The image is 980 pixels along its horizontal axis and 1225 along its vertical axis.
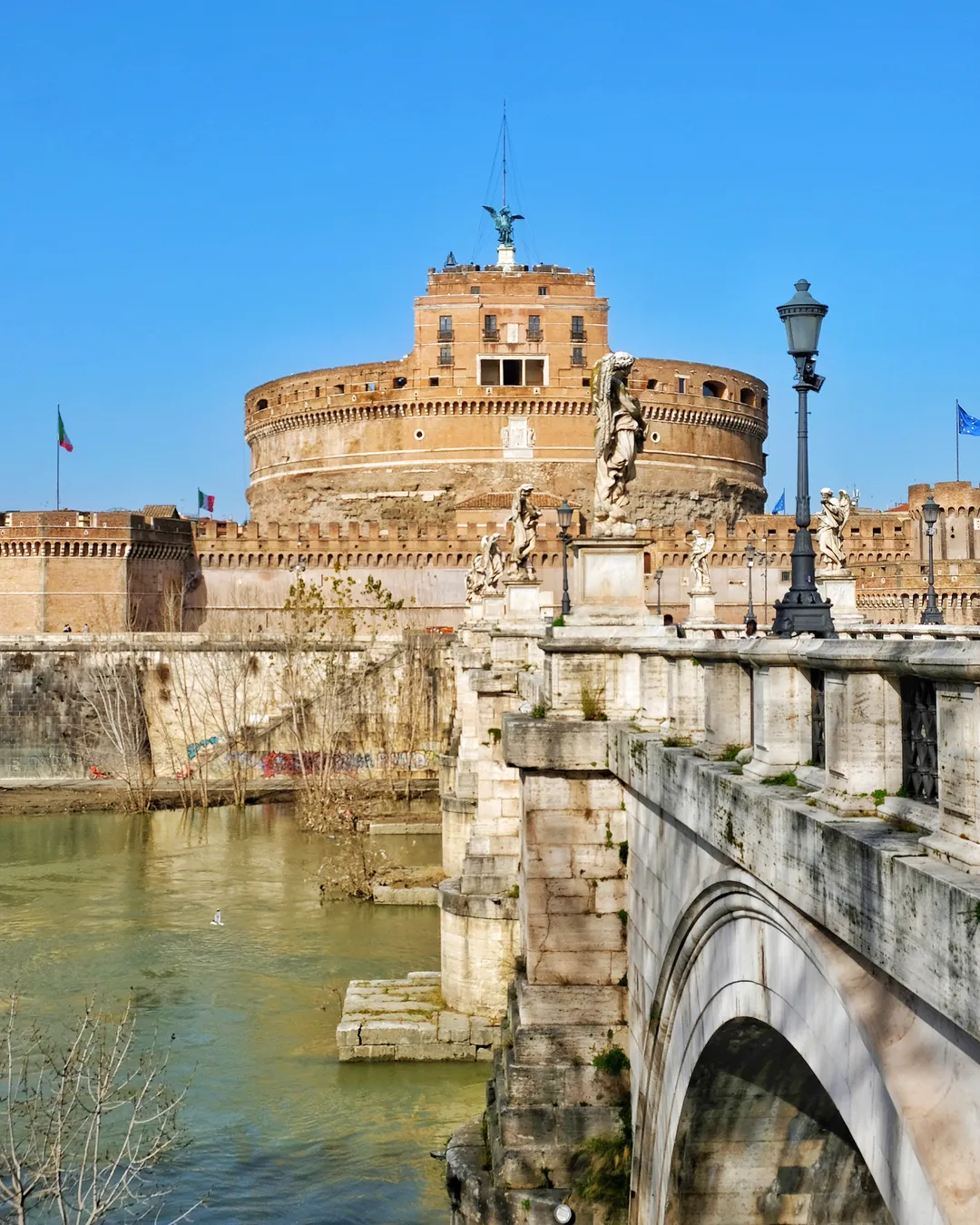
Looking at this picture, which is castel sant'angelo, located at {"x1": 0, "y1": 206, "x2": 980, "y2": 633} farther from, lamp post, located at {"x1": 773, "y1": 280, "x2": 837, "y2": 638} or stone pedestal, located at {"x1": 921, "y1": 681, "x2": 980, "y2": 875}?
stone pedestal, located at {"x1": 921, "y1": 681, "x2": 980, "y2": 875}

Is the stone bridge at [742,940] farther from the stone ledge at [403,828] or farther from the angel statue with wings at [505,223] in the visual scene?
the angel statue with wings at [505,223]

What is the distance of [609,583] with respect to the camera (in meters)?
9.15

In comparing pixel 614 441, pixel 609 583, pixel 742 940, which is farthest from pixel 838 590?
pixel 742 940

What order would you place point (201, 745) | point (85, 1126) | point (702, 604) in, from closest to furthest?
point (85, 1126), point (702, 604), point (201, 745)

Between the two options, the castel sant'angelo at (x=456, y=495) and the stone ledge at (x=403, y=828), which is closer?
the stone ledge at (x=403, y=828)

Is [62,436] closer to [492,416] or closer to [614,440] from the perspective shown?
[492,416]

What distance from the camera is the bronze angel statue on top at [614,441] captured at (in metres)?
9.32

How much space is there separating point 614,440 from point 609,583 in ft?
3.46

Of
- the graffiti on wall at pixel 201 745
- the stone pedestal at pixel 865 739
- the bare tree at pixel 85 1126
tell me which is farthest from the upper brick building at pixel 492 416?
the stone pedestal at pixel 865 739

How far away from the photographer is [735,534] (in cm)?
5812

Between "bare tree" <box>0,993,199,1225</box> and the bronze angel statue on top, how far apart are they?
4864mm

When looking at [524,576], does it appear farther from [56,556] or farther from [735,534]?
[735,534]

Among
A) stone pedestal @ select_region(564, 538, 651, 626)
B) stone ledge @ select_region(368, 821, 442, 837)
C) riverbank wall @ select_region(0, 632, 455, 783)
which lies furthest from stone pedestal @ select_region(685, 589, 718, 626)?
stone pedestal @ select_region(564, 538, 651, 626)

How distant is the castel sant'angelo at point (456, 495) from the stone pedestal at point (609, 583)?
3683cm
